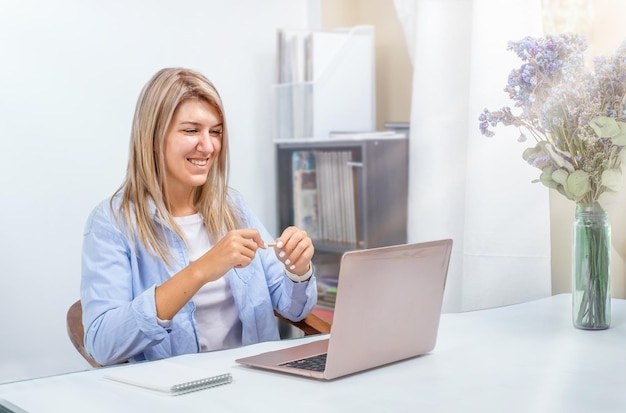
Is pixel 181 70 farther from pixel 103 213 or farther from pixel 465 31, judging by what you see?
pixel 465 31

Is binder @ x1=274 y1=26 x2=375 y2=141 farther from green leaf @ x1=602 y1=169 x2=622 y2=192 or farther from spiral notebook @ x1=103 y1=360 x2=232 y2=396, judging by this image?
spiral notebook @ x1=103 y1=360 x2=232 y2=396

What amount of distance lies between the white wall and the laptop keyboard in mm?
1676

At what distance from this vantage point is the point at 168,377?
1256mm

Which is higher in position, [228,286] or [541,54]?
[541,54]

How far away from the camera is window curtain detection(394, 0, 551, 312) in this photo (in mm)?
2234

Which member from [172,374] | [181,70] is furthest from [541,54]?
[172,374]

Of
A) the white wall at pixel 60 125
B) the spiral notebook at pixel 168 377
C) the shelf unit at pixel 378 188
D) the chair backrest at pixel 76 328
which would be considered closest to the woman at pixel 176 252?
the chair backrest at pixel 76 328

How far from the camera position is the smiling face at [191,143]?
6.13 ft

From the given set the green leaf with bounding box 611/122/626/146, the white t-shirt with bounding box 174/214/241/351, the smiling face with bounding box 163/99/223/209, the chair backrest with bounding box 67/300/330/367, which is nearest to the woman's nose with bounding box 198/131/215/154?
the smiling face with bounding box 163/99/223/209

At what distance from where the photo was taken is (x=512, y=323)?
67.4 inches

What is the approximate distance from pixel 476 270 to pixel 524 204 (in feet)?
0.77

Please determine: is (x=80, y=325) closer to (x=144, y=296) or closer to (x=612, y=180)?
(x=144, y=296)

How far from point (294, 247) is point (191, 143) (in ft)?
1.23

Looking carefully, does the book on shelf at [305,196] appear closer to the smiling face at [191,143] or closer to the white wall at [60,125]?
the white wall at [60,125]
